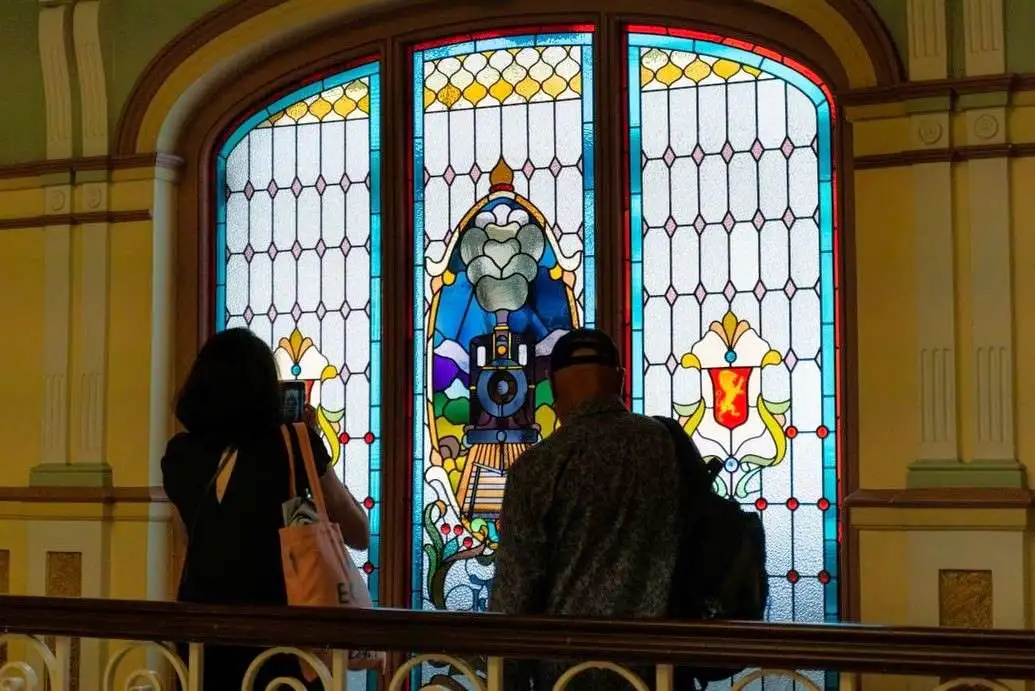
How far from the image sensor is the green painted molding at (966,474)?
4.12m

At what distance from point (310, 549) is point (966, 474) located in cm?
241

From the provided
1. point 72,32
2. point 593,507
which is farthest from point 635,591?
point 72,32

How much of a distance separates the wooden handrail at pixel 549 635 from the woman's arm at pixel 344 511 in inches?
13.0

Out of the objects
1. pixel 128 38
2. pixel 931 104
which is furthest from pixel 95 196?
pixel 931 104

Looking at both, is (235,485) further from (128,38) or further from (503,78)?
(128,38)

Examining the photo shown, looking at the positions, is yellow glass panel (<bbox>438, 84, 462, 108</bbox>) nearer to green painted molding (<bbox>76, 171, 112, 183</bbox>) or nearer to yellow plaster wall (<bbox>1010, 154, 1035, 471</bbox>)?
green painted molding (<bbox>76, 171, 112, 183</bbox>)

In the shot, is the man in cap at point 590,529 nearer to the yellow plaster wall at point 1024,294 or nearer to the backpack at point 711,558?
the backpack at point 711,558

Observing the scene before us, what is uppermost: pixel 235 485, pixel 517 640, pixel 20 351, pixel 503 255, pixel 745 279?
pixel 503 255

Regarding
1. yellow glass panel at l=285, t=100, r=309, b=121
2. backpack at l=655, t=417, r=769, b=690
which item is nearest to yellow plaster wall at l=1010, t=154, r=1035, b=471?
backpack at l=655, t=417, r=769, b=690

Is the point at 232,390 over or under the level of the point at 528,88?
under

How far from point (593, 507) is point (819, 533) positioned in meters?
2.19

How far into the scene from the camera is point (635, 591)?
2.51m

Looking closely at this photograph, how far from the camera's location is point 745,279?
15.5ft

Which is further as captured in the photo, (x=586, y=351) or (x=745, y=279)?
(x=745, y=279)
